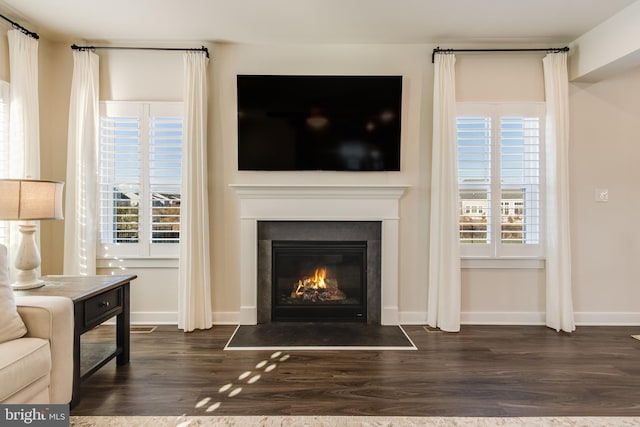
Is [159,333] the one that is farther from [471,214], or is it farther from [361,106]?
[471,214]

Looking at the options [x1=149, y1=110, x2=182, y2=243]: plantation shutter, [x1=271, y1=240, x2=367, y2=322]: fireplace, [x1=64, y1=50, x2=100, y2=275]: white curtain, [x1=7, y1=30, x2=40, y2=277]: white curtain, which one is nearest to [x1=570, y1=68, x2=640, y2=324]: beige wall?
[x1=271, y1=240, x2=367, y2=322]: fireplace

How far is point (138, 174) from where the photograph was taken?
11.4ft

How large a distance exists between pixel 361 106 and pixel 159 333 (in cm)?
303

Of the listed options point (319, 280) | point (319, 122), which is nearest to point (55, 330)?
point (319, 280)

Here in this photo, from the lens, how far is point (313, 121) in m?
3.46

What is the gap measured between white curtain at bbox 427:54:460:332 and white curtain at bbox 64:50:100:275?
11.3 ft

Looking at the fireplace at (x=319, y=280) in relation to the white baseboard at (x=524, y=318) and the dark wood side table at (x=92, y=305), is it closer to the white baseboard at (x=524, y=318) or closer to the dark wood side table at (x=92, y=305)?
the white baseboard at (x=524, y=318)

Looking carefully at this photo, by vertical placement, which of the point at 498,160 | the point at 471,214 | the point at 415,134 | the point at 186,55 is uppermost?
the point at 186,55

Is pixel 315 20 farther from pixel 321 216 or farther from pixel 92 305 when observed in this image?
pixel 92 305

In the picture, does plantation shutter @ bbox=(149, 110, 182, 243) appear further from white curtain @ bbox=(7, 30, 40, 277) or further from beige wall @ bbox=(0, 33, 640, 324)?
white curtain @ bbox=(7, 30, 40, 277)

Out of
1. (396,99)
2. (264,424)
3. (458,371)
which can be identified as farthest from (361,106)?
(264,424)

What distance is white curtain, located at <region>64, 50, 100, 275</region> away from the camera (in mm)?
3324

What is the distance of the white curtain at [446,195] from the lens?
3.38 meters

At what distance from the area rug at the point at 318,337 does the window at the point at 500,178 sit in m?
1.23
